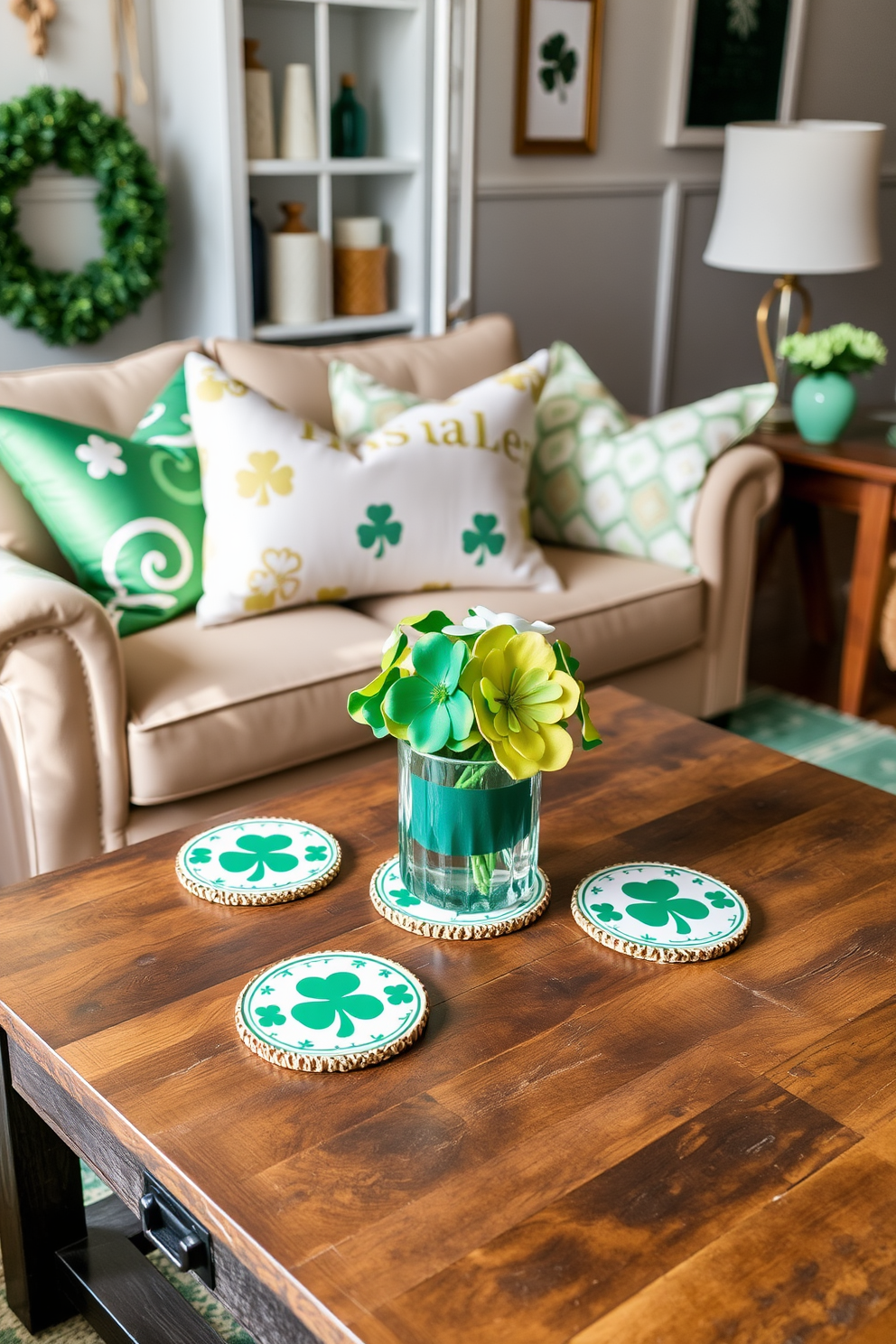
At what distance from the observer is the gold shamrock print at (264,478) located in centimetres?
206

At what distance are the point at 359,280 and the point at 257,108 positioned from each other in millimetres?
495

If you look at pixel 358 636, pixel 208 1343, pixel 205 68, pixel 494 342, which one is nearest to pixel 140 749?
pixel 358 636

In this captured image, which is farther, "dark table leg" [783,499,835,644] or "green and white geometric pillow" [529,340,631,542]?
"dark table leg" [783,499,835,644]

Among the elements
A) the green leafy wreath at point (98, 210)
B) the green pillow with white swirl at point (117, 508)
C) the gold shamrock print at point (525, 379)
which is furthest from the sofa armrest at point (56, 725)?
the green leafy wreath at point (98, 210)

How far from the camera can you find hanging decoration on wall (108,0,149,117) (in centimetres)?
301

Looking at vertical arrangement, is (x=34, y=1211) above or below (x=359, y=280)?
below

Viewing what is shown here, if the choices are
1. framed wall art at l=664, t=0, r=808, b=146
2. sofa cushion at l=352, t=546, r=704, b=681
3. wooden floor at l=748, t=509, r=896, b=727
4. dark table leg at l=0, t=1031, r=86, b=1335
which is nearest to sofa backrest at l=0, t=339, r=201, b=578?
sofa cushion at l=352, t=546, r=704, b=681

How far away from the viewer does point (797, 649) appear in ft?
10.8

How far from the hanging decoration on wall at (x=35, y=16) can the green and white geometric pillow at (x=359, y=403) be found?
4.19 ft

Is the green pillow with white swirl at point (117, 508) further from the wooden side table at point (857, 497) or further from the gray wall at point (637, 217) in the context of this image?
the gray wall at point (637, 217)

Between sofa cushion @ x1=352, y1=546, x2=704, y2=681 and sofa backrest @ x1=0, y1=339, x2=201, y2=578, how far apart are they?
547mm

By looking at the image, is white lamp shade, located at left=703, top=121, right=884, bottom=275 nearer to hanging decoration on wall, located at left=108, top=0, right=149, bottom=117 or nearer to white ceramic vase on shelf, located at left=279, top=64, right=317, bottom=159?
white ceramic vase on shelf, located at left=279, top=64, right=317, bottom=159

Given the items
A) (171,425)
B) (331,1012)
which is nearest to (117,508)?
(171,425)

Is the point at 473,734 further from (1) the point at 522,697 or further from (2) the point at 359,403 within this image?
(2) the point at 359,403
